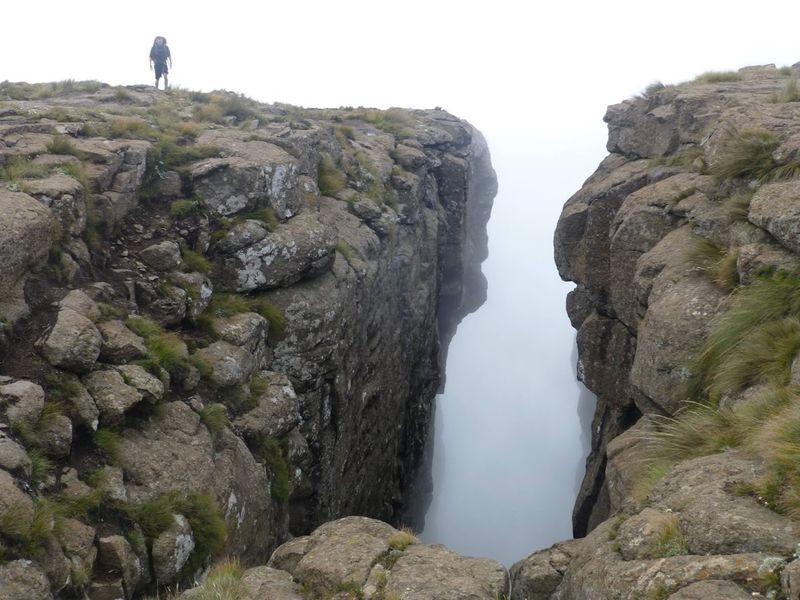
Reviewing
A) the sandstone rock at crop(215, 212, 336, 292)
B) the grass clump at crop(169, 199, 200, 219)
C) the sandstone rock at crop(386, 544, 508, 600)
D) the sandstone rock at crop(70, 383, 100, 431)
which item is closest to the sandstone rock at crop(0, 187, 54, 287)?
the sandstone rock at crop(70, 383, 100, 431)

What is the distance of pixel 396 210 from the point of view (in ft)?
90.4

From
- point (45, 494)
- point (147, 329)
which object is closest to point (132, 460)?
point (45, 494)

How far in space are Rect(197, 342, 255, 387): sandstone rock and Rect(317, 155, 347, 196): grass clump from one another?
9.62 metres

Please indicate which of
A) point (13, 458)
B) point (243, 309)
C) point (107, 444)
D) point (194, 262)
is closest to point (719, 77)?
point (243, 309)

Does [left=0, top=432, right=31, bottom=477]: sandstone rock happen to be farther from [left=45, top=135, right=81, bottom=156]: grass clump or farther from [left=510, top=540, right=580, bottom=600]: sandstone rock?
[left=45, top=135, right=81, bottom=156]: grass clump

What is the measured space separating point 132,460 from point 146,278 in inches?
211

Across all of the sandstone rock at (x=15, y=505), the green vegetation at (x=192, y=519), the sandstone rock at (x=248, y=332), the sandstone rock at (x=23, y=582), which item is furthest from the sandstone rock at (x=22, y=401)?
the sandstone rock at (x=248, y=332)

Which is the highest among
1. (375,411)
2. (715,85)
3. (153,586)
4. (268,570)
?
(715,85)

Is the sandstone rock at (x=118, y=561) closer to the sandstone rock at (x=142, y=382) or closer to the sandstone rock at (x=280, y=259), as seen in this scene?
the sandstone rock at (x=142, y=382)

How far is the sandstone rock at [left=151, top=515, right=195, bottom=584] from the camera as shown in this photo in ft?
32.3

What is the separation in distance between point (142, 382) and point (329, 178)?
1351 centimetres

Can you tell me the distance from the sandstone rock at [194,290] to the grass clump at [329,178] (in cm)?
828

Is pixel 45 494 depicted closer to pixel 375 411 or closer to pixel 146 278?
pixel 146 278

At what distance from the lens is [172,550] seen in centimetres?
1004
